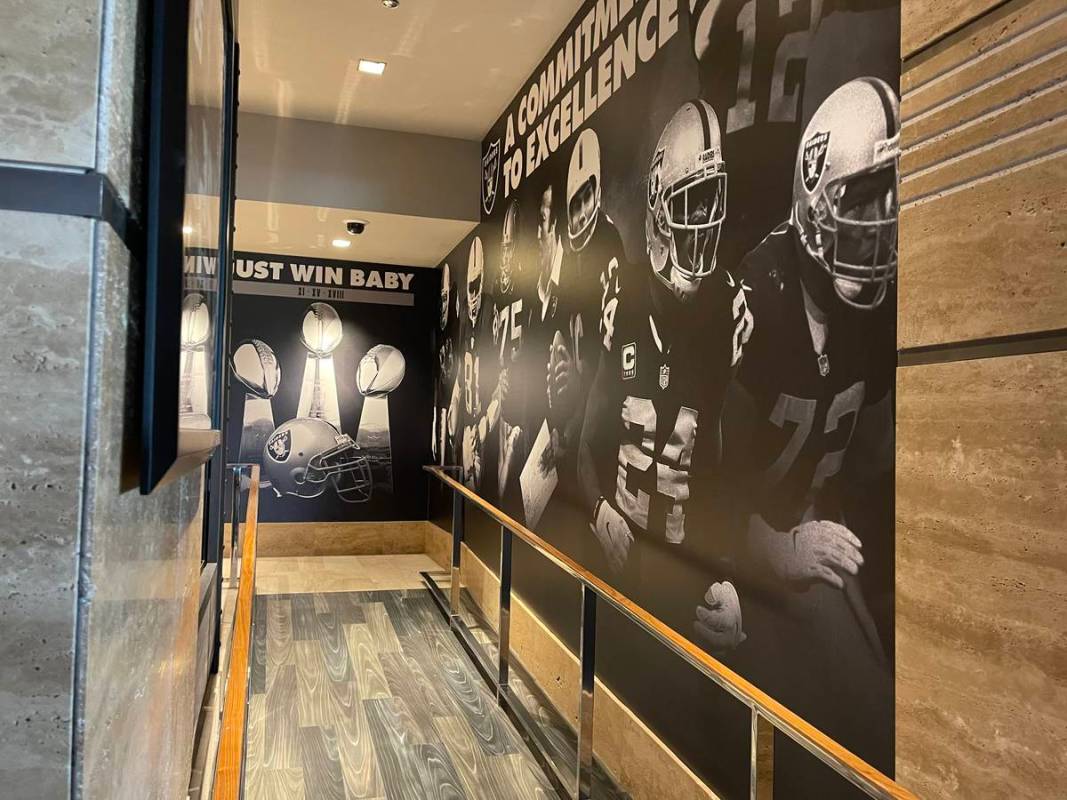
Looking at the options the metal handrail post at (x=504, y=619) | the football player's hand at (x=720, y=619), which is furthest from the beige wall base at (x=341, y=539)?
the football player's hand at (x=720, y=619)

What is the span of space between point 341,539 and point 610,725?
521 centimetres

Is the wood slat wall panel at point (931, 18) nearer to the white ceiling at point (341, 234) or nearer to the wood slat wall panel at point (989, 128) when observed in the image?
the wood slat wall panel at point (989, 128)

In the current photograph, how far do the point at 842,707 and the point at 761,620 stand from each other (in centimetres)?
37

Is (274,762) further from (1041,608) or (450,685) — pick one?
(1041,608)

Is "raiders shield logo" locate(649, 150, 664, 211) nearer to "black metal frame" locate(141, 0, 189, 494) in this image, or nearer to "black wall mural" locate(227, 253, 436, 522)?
"black metal frame" locate(141, 0, 189, 494)

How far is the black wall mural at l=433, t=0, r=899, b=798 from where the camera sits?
1799 millimetres

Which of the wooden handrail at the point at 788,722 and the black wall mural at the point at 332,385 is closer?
the wooden handrail at the point at 788,722

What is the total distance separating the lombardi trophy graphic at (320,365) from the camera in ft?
25.7

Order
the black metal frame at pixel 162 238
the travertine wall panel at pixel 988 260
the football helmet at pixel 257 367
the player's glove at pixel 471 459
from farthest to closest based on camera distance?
the football helmet at pixel 257 367 < the player's glove at pixel 471 459 < the travertine wall panel at pixel 988 260 < the black metal frame at pixel 162 238

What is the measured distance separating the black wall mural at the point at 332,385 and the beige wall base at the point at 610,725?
365 cm

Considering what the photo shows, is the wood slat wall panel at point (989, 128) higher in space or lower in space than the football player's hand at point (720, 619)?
higher

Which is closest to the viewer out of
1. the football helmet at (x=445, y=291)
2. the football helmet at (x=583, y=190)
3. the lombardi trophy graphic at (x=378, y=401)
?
the football helmet at (x=583, y=190)

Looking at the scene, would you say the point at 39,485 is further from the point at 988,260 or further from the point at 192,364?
the point at 988,260

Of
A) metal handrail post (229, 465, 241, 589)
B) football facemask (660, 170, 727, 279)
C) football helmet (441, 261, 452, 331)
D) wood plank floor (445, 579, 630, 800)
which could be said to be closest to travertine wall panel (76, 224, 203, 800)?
football facemask (660, 170, 727, 279)
